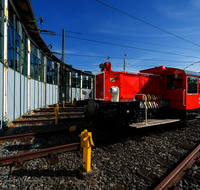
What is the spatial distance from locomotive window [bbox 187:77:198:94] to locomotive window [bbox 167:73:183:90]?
0.38m

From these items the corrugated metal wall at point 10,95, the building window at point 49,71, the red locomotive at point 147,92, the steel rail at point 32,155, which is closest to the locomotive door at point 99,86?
the red locomotive at point 147,92

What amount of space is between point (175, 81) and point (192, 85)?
86 centimetres

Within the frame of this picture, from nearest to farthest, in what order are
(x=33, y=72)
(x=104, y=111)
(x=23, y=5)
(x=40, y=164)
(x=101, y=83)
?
(x=40, y=164) < (x=104, y=111) < (x=101, y=83) < (x=23, y=5) < (x=33, y=72)

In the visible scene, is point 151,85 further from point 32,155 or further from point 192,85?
point 32,155

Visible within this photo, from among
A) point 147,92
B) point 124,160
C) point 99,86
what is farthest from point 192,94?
point 124,160

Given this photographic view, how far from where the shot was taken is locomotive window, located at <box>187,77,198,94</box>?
6560 millimetres

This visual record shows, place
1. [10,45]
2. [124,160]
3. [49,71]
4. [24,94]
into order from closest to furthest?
[124,160]
[10,45]
[24,94]
[49,71]

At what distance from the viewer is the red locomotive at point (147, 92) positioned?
528cm

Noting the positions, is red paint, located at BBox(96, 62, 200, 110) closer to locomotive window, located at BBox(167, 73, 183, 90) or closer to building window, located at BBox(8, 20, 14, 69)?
locomotive window, located at BBox(167, 73, 183, 90)

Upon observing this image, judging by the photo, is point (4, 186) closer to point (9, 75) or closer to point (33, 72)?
point (9, 75)

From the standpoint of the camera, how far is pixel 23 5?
8.87 meters

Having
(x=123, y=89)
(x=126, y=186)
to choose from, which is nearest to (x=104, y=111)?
(x=123, y=89)

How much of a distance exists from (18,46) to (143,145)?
10.3 meters

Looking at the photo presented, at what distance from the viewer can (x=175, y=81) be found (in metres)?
6.91
